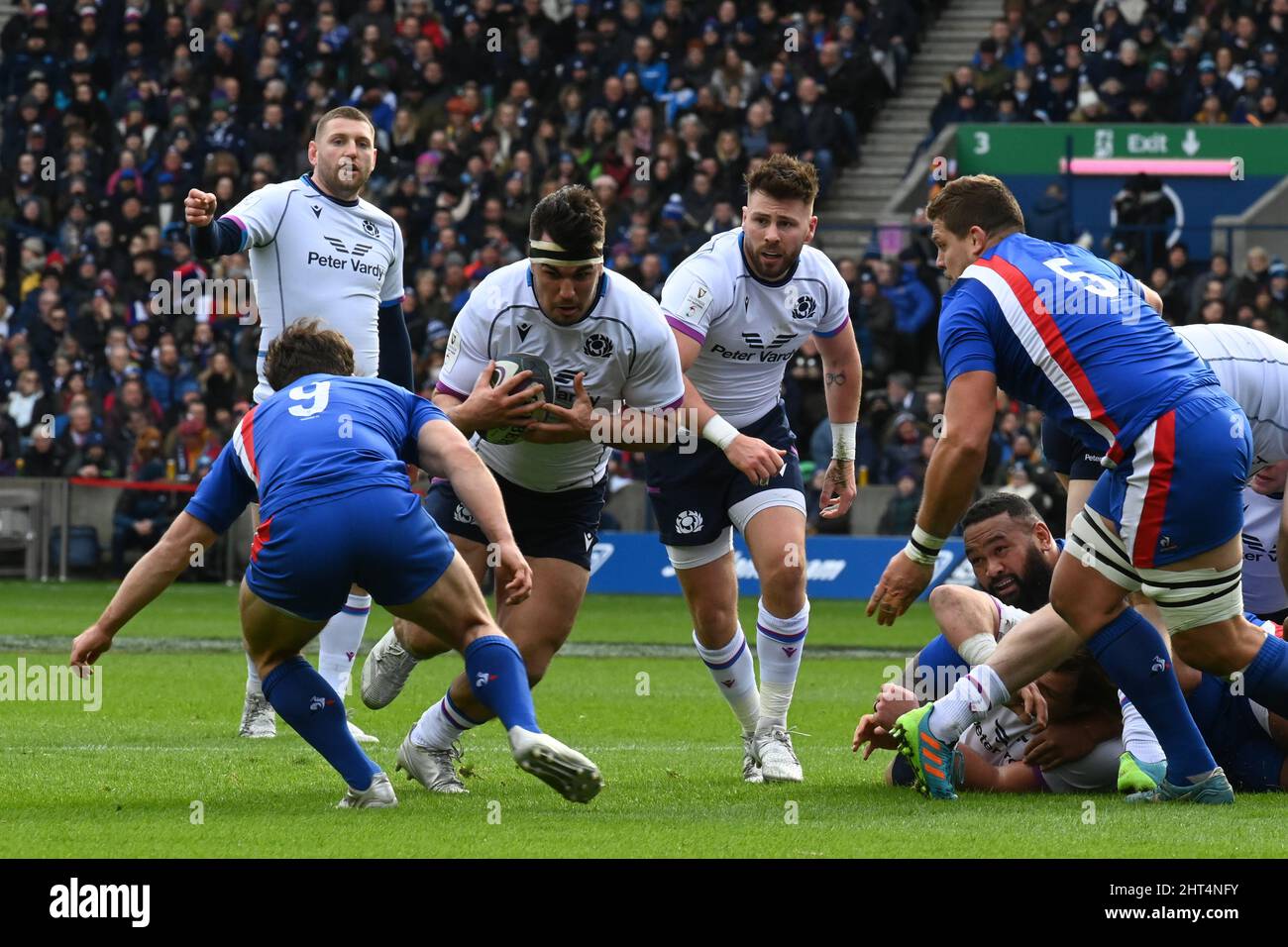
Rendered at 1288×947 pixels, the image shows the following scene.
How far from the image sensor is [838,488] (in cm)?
916

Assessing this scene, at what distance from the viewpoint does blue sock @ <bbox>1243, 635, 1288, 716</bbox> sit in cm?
677

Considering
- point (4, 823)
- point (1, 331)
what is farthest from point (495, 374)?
point (1, 331)

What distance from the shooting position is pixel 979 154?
23141 millimetres

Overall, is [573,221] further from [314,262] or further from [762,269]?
[314,262]

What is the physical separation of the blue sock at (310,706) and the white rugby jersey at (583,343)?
146 centimetres

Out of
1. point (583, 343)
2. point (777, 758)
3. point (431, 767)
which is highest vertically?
point (583, 343)

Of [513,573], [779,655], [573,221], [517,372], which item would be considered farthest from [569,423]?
[779,655]

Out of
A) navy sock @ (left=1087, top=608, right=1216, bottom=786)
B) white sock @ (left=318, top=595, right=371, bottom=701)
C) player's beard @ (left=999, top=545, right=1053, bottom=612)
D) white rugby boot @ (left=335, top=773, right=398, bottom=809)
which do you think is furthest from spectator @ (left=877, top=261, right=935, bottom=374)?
white rugby boot @ (left=335, top=773, right=398, bottom=809)

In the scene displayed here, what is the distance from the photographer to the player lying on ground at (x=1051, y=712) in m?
7.34

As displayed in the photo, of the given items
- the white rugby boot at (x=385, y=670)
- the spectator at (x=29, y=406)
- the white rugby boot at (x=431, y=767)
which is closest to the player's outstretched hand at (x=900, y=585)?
the white rugby boot at (x=431, y=767)

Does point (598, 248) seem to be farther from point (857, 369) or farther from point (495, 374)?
point (857, 369)

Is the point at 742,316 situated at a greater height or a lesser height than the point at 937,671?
greater

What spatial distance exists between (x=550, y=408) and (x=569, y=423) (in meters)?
0.15
